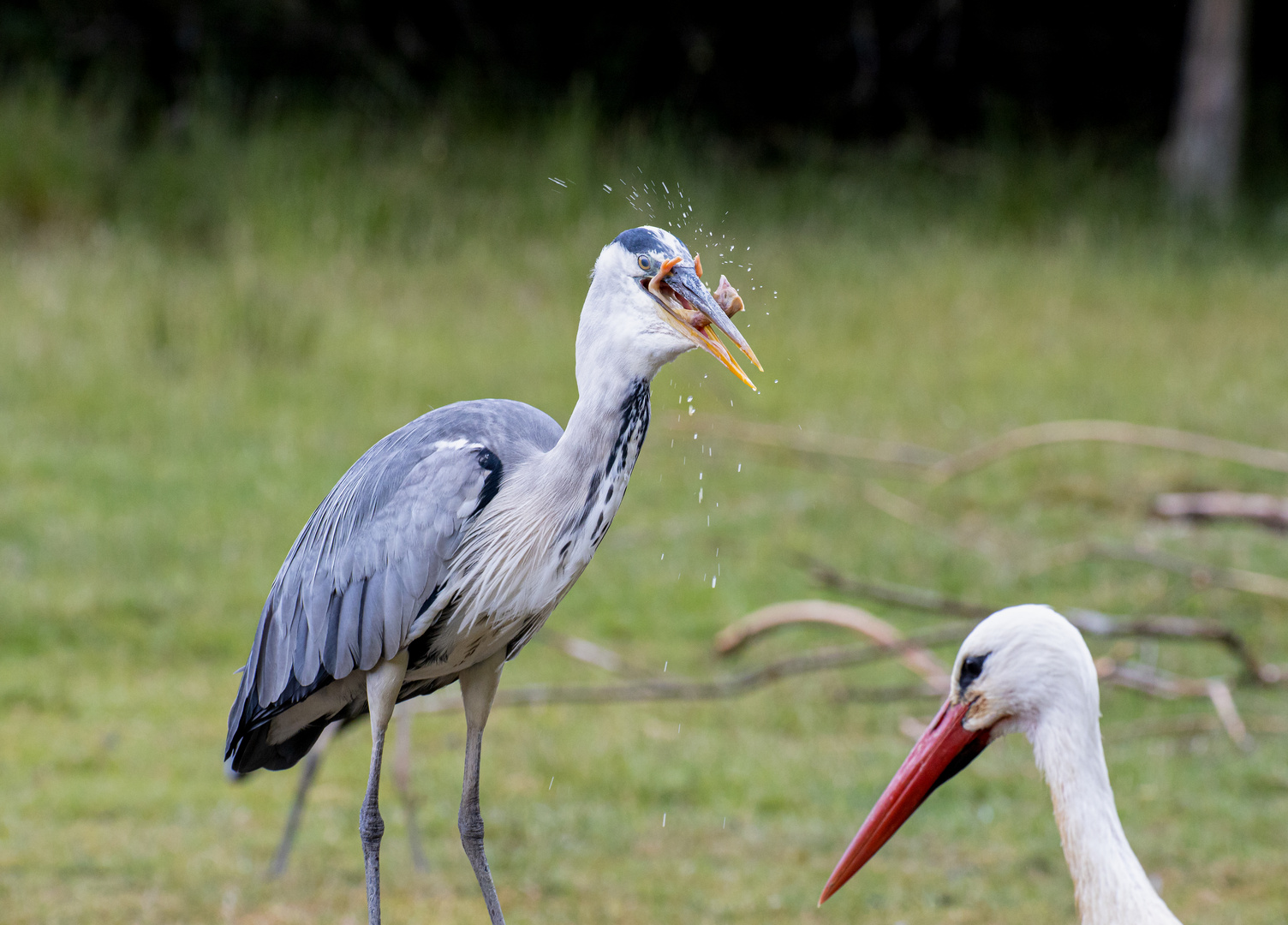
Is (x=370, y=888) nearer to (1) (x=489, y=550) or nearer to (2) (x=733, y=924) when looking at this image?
(1) (x=489, y=550)

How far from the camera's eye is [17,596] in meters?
7.16

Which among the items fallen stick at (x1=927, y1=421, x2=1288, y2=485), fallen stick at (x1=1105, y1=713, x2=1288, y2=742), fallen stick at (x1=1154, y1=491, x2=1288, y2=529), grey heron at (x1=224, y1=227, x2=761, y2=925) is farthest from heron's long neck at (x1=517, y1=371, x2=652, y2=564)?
fallen stick at (x1=927, y1=421, x2=1288, y2=485)

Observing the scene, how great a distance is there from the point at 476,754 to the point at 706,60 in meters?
13.6

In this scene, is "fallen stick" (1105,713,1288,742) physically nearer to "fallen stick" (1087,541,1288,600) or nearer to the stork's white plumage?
"fallen stick" (1087,541,1288,600)

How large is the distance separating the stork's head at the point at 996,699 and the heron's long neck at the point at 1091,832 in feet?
0.11

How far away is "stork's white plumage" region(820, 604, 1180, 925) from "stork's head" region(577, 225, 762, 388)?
3.03 ft

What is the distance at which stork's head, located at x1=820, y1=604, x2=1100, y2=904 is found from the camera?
3.34m

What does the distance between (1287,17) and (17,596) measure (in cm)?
1433

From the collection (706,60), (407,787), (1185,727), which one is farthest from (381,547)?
(706,60)

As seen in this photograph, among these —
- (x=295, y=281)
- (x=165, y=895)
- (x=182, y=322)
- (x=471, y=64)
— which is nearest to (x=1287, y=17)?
(x=471, y=64)

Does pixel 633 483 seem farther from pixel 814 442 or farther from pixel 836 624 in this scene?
pixel 836 624

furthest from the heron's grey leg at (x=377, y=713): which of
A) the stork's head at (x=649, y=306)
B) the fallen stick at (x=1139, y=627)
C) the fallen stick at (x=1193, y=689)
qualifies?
the fallen stick at (x=1193, y=689)

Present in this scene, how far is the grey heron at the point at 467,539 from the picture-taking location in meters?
2.92

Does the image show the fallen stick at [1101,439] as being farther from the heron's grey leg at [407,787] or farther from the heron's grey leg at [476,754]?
the heron's grey leg at [476,754]
